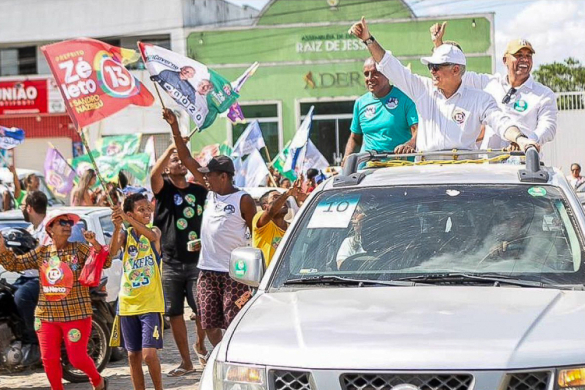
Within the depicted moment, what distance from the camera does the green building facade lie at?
133ft

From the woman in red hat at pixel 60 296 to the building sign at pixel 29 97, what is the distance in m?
34.4

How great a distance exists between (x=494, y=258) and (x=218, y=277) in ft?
15.0

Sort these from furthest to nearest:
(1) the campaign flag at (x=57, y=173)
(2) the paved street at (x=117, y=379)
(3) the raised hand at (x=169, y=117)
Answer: (1) the campaign flag at (x=57, y=173) < (2) the paved street at (x=117, y=379) < (3) the raised hand at (x=169, y=117)

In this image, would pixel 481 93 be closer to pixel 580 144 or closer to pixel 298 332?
pixel 298 332

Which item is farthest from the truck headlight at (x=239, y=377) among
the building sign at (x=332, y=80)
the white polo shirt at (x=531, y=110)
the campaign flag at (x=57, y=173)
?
the building sign at (x=332, y=80)

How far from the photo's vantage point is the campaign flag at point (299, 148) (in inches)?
937

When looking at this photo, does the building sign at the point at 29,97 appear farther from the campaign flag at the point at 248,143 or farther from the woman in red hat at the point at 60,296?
the woman in red hat at the point at 60,296

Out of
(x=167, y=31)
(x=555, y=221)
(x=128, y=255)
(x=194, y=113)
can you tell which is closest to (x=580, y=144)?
(x=167, y=31)

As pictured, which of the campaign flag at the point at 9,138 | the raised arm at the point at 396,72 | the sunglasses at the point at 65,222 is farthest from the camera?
the campaign flag at the point at 9,138

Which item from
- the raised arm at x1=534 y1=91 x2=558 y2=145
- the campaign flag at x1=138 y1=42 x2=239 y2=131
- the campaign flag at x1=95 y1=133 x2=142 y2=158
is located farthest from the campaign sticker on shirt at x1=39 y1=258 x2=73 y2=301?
the campaign flag at x1=95 y1=133 x2=142 y2=158

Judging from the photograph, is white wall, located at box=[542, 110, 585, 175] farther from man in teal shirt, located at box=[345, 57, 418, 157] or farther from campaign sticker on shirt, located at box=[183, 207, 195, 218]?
man in teal shirt, located at box=[345, 57, 418, 157]

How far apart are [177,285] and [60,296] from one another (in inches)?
65.5

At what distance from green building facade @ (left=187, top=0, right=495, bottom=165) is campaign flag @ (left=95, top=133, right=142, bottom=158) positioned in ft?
56.3

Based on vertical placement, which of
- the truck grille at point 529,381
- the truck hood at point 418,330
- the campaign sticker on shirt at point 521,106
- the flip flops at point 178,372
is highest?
the campaign sticker on shirt at point 521,106
